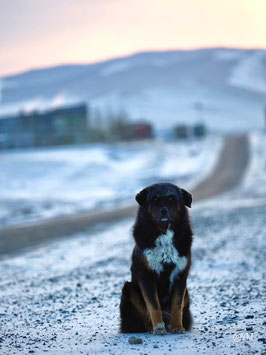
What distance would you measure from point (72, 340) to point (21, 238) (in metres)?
13.7

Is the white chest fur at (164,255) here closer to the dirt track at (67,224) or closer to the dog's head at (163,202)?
the dog's head at (163,202)

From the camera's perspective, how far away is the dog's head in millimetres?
5766

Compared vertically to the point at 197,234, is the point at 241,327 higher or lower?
higher

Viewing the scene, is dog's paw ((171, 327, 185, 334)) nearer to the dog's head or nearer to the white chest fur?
the white chest fur

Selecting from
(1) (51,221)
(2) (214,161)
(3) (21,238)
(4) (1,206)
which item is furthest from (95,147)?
(3) (21,238)

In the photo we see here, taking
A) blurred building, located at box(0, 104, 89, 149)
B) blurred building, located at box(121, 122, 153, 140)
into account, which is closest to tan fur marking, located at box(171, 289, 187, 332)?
blurred building, located at box(0, 104, 89, 149)

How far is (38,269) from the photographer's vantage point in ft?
43.4

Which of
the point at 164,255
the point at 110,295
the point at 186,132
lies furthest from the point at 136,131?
the point at 164,255

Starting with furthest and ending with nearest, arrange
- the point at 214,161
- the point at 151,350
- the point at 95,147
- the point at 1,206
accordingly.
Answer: the point at 95,147 → the point at 214,161 → the point at 1,206 → the point at 151,350

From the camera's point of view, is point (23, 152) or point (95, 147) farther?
point (95, 147)

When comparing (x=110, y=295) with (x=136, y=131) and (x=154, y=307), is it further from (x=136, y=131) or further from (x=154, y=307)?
(x=136, y=131)

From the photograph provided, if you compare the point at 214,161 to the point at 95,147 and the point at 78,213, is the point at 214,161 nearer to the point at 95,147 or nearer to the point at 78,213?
the point at 95,147

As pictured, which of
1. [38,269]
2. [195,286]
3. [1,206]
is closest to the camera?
[195,286]

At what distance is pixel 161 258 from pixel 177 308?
0.58 m
